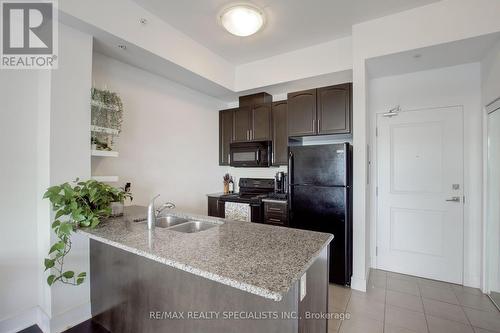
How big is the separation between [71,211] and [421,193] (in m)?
3.70

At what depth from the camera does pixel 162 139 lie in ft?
10.5

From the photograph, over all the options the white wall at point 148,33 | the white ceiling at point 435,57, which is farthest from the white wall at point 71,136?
the white ceiling at point 435,57

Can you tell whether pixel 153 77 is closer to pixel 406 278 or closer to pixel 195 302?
pixel 195 302

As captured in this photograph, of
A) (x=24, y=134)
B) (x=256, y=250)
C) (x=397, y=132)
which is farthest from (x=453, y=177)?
(x=24, y=134)

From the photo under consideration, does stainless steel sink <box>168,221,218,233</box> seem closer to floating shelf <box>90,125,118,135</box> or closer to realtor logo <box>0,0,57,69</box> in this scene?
floating shelf <box>90,125,118,135</box>

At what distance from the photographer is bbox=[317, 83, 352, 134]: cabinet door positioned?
2.95m

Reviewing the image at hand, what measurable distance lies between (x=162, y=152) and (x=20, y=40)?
168 cm

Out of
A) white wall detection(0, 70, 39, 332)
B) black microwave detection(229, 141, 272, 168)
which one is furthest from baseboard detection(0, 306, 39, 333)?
black microwave detection(229, 141, 272, 168)

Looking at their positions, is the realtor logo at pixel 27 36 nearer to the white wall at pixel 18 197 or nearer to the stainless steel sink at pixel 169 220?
the white wall at pixel 18 197

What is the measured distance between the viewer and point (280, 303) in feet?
3.68

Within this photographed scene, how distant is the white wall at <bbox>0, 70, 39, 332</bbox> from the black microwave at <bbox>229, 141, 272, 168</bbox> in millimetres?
2507

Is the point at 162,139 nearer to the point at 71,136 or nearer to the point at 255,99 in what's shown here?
the point at 71,136

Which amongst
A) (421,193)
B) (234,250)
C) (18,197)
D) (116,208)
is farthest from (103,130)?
(421,193)

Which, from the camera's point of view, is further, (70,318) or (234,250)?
(70,318)
